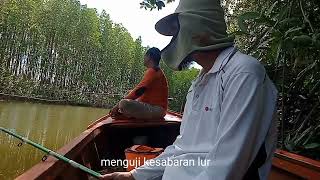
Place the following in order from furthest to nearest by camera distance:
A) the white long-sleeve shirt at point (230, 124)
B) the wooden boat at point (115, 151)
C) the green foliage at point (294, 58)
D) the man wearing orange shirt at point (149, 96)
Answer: the man wearing orange shirt at point (149, 96)
the wooden boat at point (115, 151)
the green foliage at point (294, 58)
the white long-sleeve shirt at point (230, 124)

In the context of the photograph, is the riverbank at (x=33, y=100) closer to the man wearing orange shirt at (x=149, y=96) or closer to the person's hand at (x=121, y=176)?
the man wearing orange shirt at (x=149, y=96)

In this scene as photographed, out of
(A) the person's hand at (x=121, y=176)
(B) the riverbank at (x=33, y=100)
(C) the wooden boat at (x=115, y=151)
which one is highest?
(A) the person's hand at (x=121, y=176)

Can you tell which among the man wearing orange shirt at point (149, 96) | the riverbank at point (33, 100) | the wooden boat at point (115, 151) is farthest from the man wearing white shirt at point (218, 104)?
the riverbank at point (33, 100)

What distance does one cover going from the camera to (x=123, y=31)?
4472 centimetres

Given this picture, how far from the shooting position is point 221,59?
4.11 ft

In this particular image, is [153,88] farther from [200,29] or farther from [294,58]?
[200,29]

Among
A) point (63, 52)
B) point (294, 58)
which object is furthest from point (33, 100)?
point (294, 58)

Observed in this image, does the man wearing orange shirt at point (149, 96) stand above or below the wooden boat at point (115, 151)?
above

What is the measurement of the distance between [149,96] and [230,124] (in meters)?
3.96

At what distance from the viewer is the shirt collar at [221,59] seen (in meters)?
1.24

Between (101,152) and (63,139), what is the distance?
19.9ft

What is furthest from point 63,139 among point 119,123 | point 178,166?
point 178,166

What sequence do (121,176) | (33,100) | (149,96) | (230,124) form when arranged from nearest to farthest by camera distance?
(230,124), (121,176), (149,96), (33,100)

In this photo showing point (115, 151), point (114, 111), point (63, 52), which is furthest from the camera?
point (63, 52)
